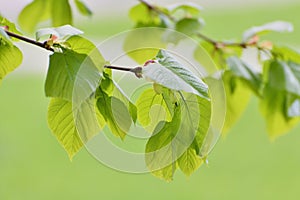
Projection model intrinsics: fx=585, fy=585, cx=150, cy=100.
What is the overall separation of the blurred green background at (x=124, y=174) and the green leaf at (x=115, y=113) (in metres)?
1.17

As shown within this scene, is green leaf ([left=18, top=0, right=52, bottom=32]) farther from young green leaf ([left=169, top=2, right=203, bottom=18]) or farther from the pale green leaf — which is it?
the pale green leaf

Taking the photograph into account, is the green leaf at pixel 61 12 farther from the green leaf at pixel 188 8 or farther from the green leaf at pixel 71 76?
the green leaf at pixel 71 76

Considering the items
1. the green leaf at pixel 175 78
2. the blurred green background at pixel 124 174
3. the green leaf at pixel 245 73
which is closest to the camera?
the green leaf at pixel 175 78

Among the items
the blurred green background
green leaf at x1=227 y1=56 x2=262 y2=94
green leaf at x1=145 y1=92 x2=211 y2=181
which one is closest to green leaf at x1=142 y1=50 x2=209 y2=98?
green leaf at x1=145 y1=92 x2=211 y2=181

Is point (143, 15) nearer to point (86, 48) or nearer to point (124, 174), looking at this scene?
point (86, 48)

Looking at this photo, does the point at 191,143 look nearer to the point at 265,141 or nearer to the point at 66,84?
the point at 66,84

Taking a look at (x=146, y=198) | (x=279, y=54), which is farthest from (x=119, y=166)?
(x=146, y=198)

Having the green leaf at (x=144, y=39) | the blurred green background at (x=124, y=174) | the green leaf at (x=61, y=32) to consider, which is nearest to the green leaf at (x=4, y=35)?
the green leaf at (x=61, y=32)

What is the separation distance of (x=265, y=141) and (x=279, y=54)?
124cm

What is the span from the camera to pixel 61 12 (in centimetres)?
55

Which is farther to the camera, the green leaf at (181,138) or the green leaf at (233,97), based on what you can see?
the green leaf at (233,97)

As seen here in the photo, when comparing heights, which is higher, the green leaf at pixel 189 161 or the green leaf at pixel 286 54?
the green leaf at pixel 189 161

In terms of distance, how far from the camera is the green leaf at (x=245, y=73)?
531 mm

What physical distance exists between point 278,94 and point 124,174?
1.08 m
